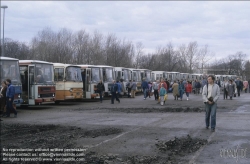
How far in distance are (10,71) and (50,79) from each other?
369cm

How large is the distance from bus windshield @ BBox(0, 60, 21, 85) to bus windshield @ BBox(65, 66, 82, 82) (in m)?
6.22

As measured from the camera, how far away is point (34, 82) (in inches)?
840

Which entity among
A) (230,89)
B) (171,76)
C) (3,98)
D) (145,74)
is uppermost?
(145,74)

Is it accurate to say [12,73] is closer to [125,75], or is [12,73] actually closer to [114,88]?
[114,88]

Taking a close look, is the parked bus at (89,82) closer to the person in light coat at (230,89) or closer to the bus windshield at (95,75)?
the bus windshield at (95,75)

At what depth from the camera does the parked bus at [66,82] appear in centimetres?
2528

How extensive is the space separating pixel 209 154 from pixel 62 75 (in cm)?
1870

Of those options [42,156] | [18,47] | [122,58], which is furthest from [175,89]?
[122,58]

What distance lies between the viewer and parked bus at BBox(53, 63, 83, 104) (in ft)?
82.9

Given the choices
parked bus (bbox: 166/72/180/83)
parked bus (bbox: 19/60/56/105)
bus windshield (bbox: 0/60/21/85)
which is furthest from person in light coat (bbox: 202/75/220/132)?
parked bus (bbox: 166/72/180/83)

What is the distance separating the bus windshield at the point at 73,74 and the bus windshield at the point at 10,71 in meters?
6.22

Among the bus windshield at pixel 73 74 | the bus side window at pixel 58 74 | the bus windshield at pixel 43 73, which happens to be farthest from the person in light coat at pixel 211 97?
the bus windshield at pixel 73 74

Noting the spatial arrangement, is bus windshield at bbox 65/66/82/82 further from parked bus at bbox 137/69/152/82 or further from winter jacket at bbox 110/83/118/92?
parked bus at bbox 137/69/152/82

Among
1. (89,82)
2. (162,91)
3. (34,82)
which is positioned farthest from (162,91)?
(34,82)
